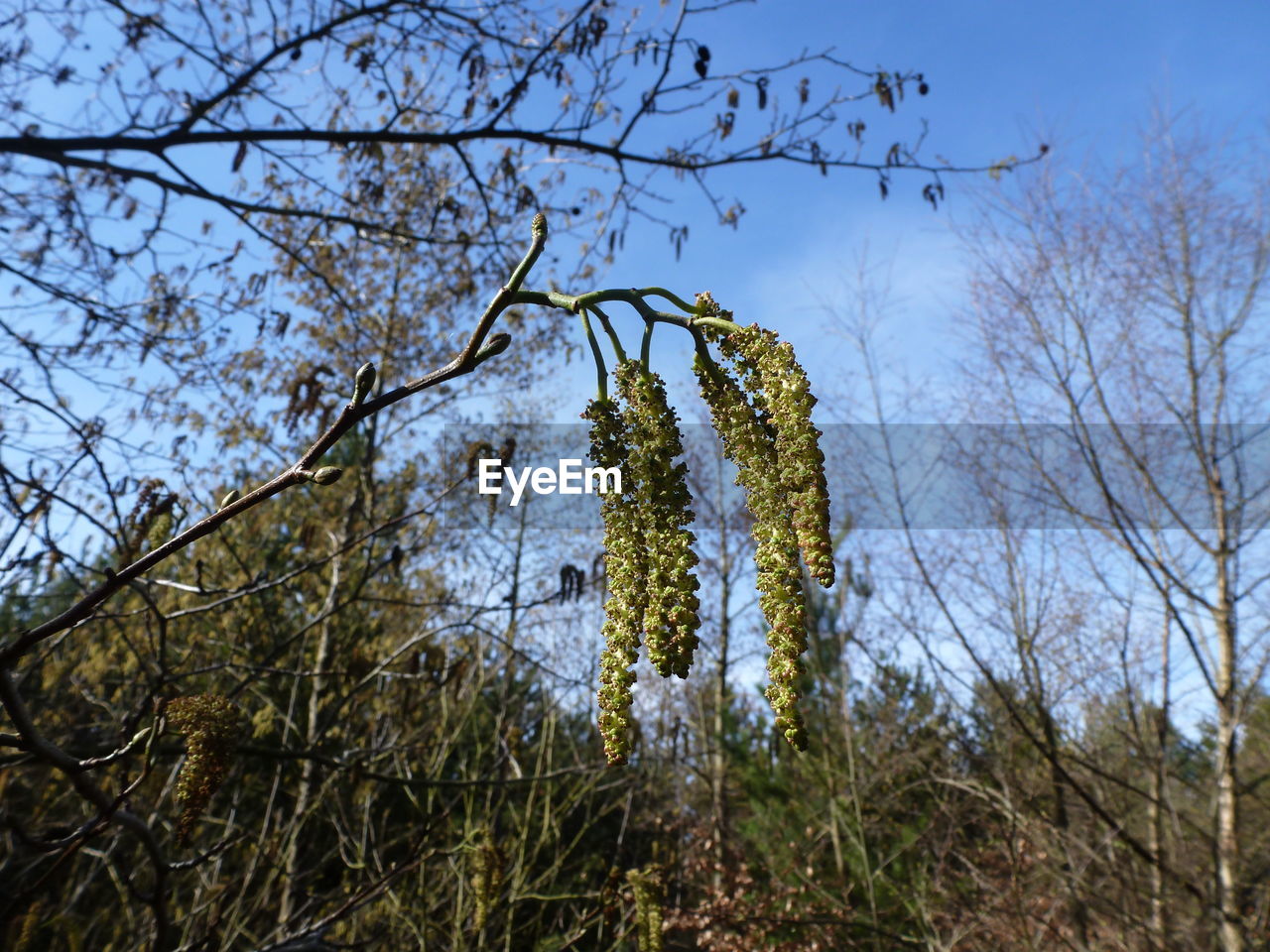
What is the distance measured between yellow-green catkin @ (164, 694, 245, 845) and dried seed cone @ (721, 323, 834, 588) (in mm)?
812

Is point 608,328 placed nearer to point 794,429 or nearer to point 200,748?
point 794,429

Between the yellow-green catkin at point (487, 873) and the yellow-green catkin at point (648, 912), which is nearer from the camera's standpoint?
the yellow-green catkin at point (648, 912)

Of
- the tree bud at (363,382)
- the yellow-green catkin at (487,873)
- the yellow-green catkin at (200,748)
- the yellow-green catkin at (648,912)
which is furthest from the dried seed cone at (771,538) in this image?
the yellow-green catkin at (487,873)

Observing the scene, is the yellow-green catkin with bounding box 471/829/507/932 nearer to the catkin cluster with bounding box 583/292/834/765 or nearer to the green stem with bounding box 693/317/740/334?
the catkin cluster with bounding box 583/292/834/765

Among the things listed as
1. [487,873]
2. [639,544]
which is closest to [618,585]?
[639,544]

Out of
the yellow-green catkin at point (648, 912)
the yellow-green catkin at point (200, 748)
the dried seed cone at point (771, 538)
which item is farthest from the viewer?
the yellow-green catkin at point (648, 912)

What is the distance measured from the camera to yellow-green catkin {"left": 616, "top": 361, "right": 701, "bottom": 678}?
0.74 meters

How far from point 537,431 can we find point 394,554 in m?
6.60

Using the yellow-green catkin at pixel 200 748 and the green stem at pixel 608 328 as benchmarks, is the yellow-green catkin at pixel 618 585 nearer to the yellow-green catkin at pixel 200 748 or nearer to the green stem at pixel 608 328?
the green stem at pixel 608 328

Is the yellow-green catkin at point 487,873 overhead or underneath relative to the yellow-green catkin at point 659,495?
underneath

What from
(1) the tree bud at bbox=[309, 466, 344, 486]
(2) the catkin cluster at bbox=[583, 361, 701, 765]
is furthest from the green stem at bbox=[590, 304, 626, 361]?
(1) the tree bud at bbox=[309, 466, 344, 486]

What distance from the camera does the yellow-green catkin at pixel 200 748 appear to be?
1.07m

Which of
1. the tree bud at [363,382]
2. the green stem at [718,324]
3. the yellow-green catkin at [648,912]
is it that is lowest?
the yellow-green catkin at [648,912]

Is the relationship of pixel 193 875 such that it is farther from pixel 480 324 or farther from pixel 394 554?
pixel 480 324
